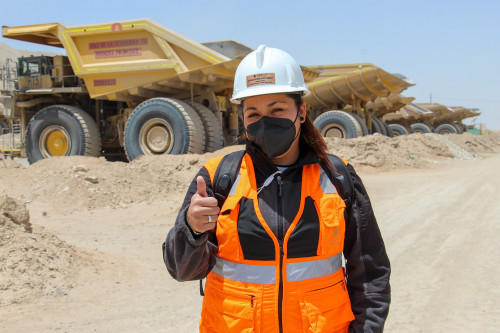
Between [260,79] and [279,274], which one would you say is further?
[260,79]

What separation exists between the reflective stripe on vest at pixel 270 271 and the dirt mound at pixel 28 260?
3130 millimetres

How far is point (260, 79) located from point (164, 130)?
9.84 meters

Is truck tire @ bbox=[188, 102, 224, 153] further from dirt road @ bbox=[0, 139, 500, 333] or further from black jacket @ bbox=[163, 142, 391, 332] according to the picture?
black jacket @ bbox=[163, 142, 391, 332]

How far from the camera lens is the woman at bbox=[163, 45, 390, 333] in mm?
1521

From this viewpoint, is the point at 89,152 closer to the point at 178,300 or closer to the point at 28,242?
the point at 28,242

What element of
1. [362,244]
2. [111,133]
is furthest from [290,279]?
[111,133]

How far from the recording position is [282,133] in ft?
5.61

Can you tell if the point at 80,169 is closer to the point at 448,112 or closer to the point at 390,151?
the point at 390,151

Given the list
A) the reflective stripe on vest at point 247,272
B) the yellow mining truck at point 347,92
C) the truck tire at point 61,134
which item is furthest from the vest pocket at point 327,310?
the yellow mining truck at point 347,92

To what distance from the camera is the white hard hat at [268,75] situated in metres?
1.77

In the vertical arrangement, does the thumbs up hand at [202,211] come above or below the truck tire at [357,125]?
above

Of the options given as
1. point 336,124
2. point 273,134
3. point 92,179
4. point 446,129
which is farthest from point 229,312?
point 446,129

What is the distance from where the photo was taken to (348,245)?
5.71 ft

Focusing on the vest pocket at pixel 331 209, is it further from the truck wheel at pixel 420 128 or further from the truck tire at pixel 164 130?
the truck wheel at pixel 420 128
